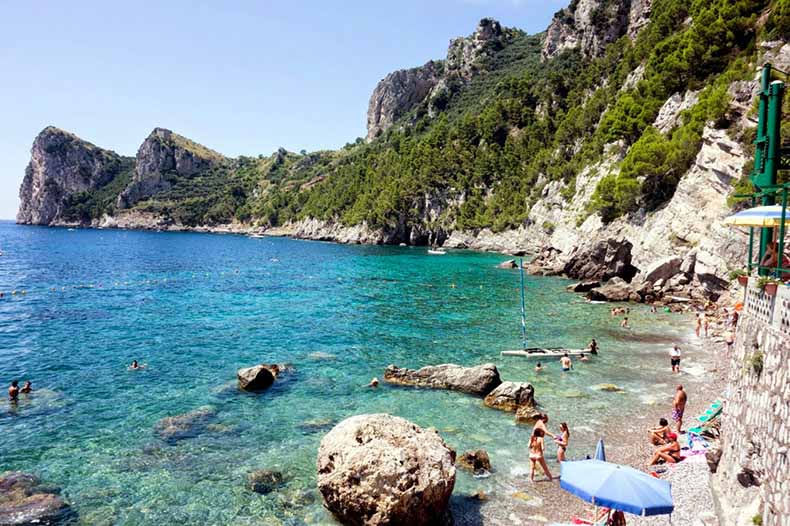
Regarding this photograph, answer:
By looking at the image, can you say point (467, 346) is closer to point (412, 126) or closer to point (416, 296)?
point (416, 296)

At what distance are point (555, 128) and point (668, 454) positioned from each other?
109564 mm

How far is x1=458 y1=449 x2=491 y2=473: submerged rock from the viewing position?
15398 mm

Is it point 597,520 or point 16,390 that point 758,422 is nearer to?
point 597,520

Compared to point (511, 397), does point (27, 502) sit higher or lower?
Result: lower

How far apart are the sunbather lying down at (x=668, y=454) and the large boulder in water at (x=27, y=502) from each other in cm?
1738

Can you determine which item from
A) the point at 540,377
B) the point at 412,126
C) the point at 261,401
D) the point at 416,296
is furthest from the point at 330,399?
the point at 412,126

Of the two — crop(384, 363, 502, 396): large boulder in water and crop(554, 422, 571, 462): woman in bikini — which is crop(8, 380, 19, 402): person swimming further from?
crop(554, 422, 571, 462): woman in bikini

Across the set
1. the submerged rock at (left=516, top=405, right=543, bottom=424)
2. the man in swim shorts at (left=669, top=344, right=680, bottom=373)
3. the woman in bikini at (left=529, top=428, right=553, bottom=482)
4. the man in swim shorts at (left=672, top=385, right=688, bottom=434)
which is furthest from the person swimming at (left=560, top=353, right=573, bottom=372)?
the woman in bikini at (left=529, top=428, right=553, bottom=482)

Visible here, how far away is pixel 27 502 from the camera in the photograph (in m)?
13.7

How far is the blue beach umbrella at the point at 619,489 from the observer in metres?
9.84

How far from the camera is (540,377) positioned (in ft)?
82.4

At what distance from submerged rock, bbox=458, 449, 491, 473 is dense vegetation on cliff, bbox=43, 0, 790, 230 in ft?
145

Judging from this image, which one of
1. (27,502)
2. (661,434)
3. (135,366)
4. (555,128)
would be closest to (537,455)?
(661,434)

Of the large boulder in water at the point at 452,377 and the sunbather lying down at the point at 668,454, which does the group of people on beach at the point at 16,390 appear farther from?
the sunbather lying down at the point at 668,454
